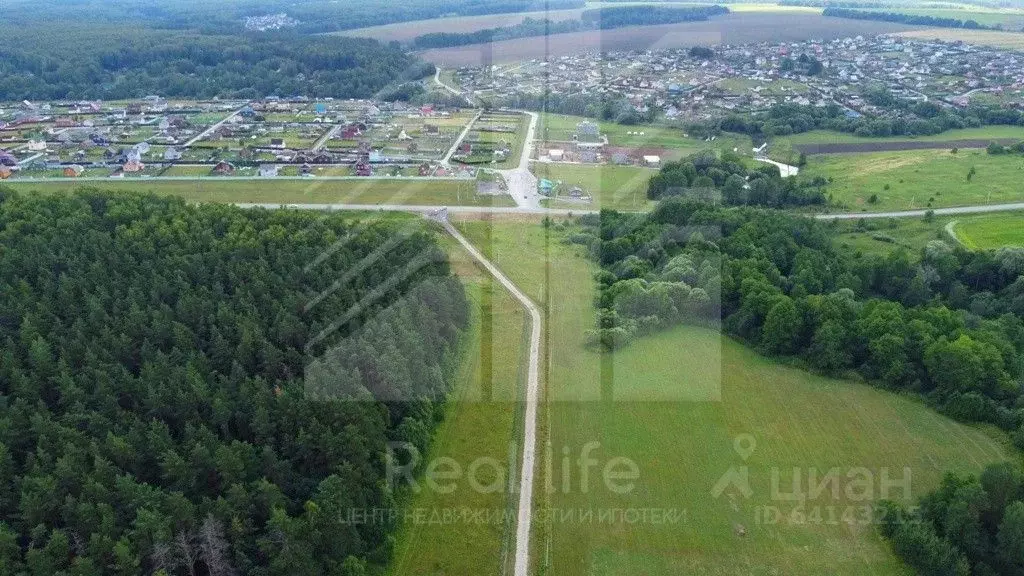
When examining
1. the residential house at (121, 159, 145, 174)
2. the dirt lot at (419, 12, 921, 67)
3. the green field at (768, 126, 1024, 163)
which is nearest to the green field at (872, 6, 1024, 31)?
the dirt lot at (419, 12, 921, 67)

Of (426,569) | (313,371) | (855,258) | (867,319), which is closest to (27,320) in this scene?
(313,371)

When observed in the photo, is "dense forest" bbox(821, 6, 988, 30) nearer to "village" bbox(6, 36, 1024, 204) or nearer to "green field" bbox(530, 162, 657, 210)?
"village" bbox(6, 36, 1024, 204)

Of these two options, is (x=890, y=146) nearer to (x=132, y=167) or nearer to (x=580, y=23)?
(x=132, y=167)

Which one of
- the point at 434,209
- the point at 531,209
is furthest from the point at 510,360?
the point at 434,209

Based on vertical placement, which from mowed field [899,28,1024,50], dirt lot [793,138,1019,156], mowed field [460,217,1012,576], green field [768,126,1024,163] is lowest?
mowed field [460,217,1012,576]

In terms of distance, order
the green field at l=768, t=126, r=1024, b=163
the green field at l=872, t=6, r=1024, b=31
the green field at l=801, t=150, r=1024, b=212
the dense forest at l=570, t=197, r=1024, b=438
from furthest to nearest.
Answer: the green field at l=872, t=6, r=1024, b=31 → the green field at l=768, t=126, r=1024, b=163 → the green field at l=801, t=150, r=1024, b=212 → the dense forest at l=570, t=197, r=1024, b=438

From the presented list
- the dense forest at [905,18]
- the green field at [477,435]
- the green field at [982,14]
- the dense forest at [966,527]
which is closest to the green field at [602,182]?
the green field at [477,435]

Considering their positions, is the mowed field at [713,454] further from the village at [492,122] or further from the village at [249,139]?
the village at [249,139]
